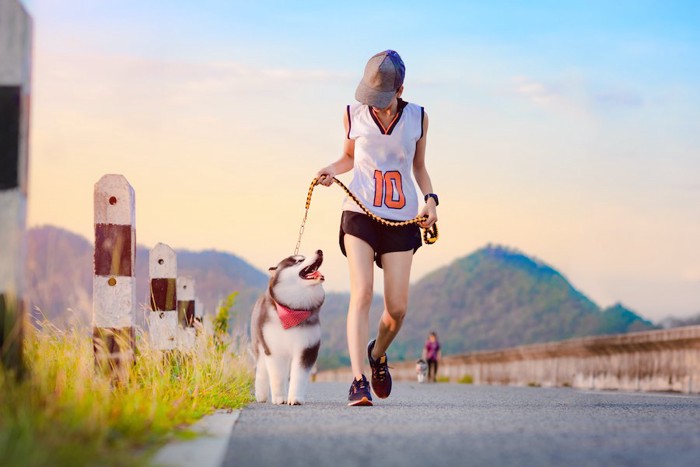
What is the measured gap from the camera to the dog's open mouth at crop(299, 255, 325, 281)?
8.65 metres

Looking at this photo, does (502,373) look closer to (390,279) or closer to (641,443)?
(390,279)

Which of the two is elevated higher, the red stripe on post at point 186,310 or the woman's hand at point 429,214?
the woman's hand at point 429,214

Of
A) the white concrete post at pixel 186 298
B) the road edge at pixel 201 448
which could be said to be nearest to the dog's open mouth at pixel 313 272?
the road edge at pixel 201 448

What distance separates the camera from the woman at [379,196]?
8.79 m

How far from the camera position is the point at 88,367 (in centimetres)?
760

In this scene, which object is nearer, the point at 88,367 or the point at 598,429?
the point at 598,429

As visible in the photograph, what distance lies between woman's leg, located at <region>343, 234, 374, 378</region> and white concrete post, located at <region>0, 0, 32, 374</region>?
12.6 feet

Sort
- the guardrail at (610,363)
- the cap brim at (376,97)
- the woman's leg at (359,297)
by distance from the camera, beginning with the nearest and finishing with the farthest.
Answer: the woman's leg at (359,297)
the cap brim at (376,97)
the guardrail at (610,363)

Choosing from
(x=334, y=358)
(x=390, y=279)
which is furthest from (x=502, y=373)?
(x=334, y=358)

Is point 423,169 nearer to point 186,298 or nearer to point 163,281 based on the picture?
point 163,281

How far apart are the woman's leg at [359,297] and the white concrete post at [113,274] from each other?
1.91 m

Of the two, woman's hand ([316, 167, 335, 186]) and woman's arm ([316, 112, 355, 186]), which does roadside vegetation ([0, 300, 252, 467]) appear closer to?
woman's hand ([316, 167, 335, 186])

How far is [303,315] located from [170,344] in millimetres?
3156

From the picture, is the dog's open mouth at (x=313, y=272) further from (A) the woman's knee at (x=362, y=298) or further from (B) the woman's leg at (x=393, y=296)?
(B) the woman's leg at (x=393, y=296)
